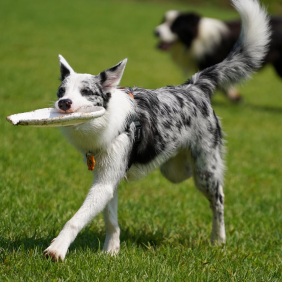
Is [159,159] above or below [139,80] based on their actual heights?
above

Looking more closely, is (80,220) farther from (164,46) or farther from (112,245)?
(164,46)

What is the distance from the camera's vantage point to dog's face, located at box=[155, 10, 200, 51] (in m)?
11.9

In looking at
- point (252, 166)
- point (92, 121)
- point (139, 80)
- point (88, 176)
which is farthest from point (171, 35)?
point (92, 121)

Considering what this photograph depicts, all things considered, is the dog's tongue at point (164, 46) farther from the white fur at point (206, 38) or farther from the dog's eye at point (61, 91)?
the dog's eye at point (61, 91)

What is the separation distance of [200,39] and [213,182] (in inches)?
320

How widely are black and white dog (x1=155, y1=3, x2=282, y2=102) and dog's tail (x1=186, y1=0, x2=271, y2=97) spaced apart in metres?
7.17

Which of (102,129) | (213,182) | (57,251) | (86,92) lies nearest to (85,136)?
(102,129)

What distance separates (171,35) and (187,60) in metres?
0.80

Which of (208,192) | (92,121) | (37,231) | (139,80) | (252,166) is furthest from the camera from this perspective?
(139,80)

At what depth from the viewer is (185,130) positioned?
4.03 m

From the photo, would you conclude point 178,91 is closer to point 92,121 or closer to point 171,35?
point 92,121

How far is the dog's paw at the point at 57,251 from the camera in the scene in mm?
3109

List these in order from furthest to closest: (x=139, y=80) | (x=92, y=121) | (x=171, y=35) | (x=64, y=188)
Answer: (x=139, y=80) < (x=171, y=35) < (x=64, y=188) < (x=92, y=121)

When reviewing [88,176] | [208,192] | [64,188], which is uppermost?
[208,192]
